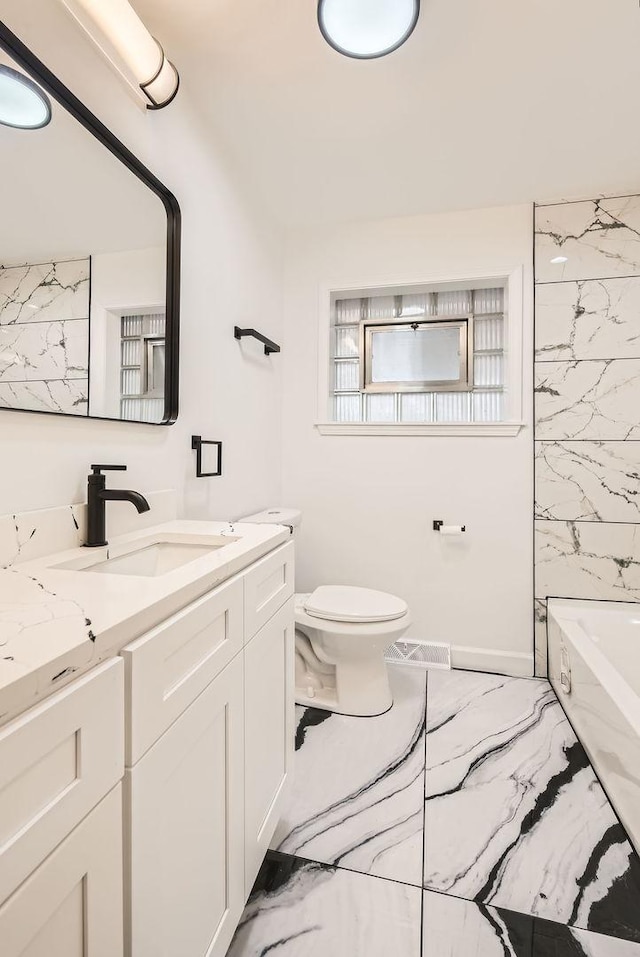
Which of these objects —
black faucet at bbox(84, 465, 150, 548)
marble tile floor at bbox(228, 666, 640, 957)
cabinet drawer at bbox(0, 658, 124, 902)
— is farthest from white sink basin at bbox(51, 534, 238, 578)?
marble tile floor at bbox(228, 666, 640, 957)

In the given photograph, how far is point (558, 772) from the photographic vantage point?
5.12 feet

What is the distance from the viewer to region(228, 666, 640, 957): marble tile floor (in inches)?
40.6

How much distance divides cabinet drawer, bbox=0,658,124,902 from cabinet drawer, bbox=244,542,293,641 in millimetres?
429

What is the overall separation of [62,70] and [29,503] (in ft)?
3.43

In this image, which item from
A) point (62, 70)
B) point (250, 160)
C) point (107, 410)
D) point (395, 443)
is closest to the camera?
point (62, 70)

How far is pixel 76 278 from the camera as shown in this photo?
1.05 metres

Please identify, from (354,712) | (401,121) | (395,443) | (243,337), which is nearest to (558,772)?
(354,712)

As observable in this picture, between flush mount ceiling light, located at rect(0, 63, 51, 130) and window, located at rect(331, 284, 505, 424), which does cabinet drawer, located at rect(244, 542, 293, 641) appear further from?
window, located at rect(331, 284, 505, 424)

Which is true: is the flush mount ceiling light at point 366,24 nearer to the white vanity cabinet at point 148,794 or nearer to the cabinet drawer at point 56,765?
the white vanity cabinet at point 148,794

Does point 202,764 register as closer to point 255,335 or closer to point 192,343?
point 192,343

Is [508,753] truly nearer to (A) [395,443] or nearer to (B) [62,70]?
(A) [395,443]

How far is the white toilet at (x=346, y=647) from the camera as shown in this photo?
5.93 ft

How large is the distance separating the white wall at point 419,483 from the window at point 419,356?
6.7 inches

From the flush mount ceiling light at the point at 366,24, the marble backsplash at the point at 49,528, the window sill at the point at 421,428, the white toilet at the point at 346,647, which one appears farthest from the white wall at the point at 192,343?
the flush mount ceiling light at the point at 366,24
